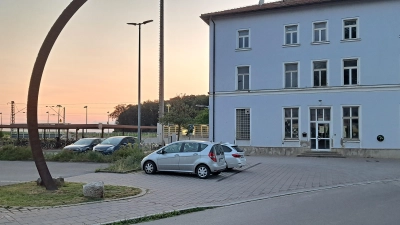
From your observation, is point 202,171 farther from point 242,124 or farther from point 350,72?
point 350,72

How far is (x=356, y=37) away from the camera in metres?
29.5

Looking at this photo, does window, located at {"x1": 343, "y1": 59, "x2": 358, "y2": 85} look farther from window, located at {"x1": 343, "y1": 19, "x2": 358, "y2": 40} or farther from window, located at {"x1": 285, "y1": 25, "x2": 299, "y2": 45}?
window, located at {"x1": 285, "y1": 25, "x2": 299, "y2": 45}

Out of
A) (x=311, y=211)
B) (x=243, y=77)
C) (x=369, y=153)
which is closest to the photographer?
(x=311, y=211)

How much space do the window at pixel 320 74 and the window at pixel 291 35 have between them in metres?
2.62

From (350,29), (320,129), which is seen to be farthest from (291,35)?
(320,129)

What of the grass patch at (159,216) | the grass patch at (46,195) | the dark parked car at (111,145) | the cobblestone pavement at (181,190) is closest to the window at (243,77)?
the dark parked car at (111,145)

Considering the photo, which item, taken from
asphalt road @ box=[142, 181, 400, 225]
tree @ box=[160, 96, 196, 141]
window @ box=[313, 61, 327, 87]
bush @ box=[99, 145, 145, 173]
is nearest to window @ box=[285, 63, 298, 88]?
window @ box=[313, 61, 327, 87]

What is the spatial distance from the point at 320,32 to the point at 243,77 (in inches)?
280

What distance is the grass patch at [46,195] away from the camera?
9.57m

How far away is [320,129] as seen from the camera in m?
30.4

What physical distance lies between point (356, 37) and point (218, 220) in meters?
25.6

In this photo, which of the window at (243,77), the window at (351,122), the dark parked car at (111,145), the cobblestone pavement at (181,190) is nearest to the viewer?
the cobblestone pavement at (181,190)

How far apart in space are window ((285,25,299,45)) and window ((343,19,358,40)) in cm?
373

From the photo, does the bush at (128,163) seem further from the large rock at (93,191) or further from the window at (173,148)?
the large rock at (93,191)
